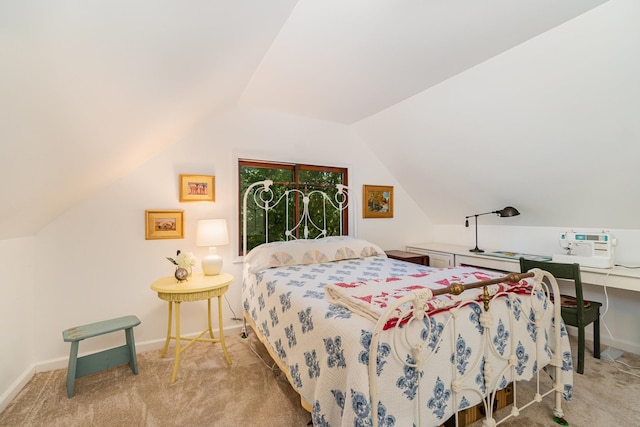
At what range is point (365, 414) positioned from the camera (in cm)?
107

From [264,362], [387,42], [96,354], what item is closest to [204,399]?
[264,362]

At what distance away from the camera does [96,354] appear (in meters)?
A: 2.20

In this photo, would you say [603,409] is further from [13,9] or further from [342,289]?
[13,9]

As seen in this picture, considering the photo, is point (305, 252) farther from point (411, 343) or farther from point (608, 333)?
point (608, 333)

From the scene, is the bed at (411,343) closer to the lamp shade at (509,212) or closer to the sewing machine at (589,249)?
the sewing machine at (589,249)

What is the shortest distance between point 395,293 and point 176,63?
1603 mm

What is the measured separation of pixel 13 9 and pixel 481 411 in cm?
252

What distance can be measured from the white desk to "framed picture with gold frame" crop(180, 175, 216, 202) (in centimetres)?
275

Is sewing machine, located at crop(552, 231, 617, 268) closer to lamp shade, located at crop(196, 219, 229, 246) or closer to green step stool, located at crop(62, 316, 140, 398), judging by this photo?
lamp shade, located at crop(196, 219, 229, 246)

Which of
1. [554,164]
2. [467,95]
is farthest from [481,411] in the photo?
[467,95]

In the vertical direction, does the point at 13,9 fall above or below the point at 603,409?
above

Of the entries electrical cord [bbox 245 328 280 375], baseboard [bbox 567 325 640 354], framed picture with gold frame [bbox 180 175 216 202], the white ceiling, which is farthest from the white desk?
framed picture with gold frame [bbox 180 175 216 202]

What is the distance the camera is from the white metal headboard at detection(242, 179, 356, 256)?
3250mm

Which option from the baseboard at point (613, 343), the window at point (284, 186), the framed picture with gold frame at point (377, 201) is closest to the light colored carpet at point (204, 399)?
the baseboard at point (613, 343)
